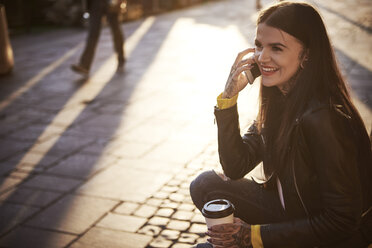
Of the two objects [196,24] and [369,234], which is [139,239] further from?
[196,24]

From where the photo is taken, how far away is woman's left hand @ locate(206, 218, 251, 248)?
200 cm

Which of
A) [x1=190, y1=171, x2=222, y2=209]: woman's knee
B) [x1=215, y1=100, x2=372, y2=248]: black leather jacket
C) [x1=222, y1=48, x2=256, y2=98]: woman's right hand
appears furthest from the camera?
[x1=190, y1=171, x2=222, y2=209]: woman's knee

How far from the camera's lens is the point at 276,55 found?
2.06 metres

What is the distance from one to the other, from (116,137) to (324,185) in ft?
11.1

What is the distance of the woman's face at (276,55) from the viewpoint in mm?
2002

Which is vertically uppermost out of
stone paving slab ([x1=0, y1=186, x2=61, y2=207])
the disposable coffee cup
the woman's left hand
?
the disposable coffee cup

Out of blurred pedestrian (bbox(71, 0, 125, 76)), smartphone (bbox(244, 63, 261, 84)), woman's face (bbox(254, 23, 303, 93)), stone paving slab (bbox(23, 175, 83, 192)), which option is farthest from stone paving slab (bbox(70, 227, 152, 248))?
blurred pedestrian (bbox(71, 0, 125, 76))

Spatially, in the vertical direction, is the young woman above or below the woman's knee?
above

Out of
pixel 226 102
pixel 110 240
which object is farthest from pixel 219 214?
pixel 110 240

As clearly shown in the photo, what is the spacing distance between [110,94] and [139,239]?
3837 millimetres

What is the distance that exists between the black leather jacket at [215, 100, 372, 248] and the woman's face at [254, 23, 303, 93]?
254mm

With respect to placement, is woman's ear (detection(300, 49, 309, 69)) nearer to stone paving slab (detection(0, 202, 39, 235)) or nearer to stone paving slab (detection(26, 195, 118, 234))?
stone paving slab (detection(26, 195, 118, 234))

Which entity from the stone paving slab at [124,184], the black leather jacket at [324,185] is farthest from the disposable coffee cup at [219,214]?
the stone paving slab at [124,184]

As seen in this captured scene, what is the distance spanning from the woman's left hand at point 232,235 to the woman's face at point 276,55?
0.68 meters
